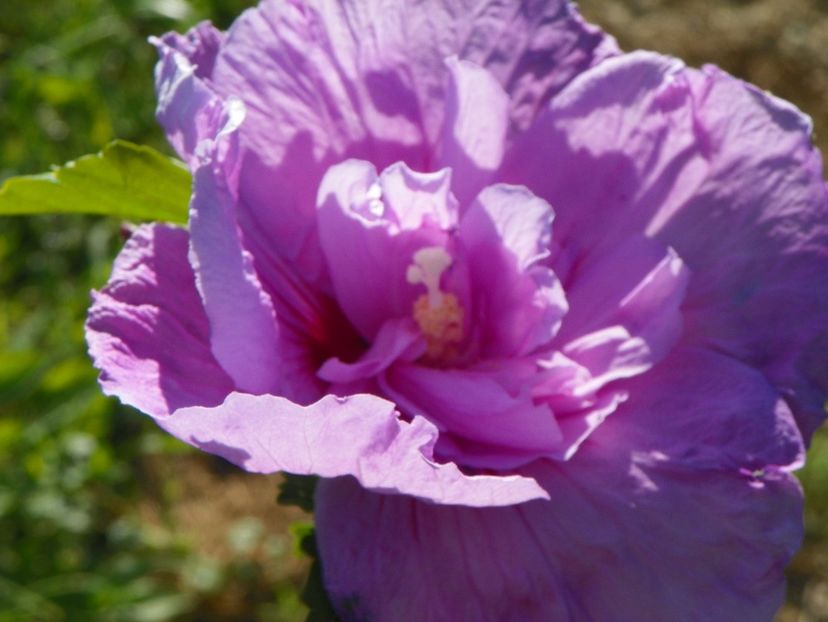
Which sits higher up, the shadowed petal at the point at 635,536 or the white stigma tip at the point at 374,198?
the white stigma tip at the point at 374,198

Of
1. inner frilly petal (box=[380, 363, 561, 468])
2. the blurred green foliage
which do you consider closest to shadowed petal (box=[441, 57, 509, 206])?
inner frilly petal (box=[380, 363, 561, 468])

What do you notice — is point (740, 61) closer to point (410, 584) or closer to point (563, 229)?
point (563, 229)

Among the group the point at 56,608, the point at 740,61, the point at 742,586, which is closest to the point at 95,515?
the point at 56,608

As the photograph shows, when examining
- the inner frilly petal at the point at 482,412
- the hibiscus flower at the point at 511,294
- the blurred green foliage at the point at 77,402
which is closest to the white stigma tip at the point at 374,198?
the hibiscus flower at the point at 511,294

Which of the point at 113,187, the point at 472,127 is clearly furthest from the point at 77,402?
the point at 472,127

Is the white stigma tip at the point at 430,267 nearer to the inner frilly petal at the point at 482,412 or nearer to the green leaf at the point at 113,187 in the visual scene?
the inner frilly petal at the point at 482,412
